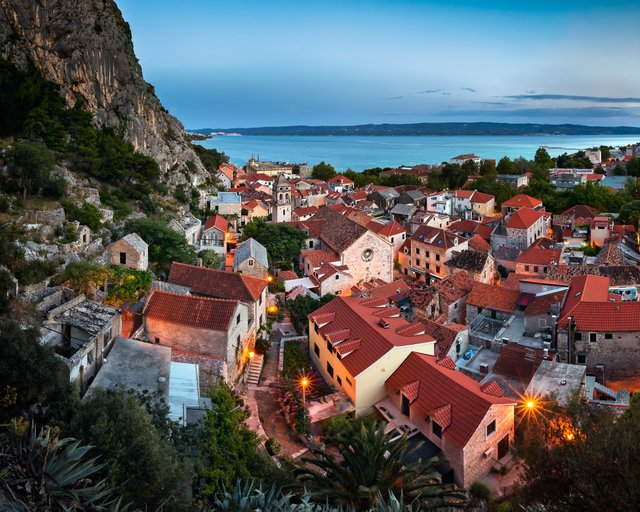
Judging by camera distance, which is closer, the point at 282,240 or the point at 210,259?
the point at 210,259

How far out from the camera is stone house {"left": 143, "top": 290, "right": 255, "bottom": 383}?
55.6 ft

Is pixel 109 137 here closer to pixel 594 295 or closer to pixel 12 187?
pixel 12 187

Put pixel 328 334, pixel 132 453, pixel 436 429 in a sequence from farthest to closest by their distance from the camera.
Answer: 1. pixel 328 334
2. pixel 436 429
3. pixel 132 453

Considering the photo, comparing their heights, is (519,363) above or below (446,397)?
below

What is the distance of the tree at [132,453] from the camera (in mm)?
8680

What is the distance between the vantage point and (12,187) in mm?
23875

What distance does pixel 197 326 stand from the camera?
17.0 meters

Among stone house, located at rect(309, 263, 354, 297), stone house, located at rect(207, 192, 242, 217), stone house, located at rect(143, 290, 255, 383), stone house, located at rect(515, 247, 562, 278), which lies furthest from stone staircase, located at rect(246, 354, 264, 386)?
stone house, located at rect(207, 192, 242, 217)

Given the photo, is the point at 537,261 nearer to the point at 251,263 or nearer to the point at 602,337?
the point at 602,337

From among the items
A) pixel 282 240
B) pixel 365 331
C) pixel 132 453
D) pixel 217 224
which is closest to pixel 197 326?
pixel 365 331

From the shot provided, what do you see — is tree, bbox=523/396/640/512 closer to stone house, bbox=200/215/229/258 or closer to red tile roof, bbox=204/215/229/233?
stone house, bbox=200/215/229/258

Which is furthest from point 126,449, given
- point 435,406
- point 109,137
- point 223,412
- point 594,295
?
point 109,137

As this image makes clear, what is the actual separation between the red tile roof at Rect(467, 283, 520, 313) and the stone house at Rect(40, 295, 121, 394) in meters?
19.3

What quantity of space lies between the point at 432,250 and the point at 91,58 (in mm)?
30033
